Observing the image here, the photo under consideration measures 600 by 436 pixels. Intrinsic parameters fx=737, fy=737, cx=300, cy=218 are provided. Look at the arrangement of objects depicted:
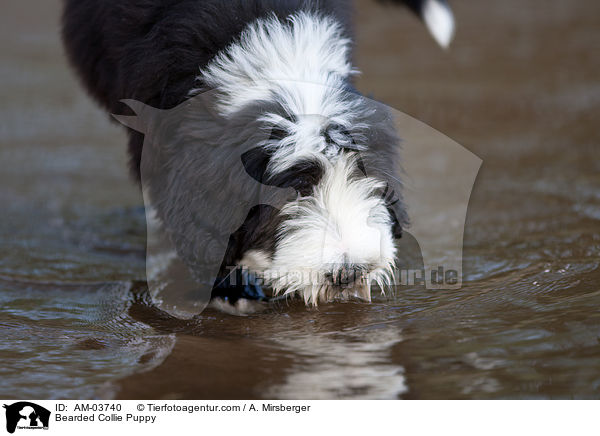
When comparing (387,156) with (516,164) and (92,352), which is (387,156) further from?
(516,164)

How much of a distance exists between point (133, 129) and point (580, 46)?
6.17 metres

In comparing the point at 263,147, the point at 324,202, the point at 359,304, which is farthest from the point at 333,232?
the point at 359,304

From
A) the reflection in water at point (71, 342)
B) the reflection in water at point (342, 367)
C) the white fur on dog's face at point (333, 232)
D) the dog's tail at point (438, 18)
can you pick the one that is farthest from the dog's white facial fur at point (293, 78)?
the dog's tail at point (438, 18)

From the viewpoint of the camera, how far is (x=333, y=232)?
2906 mm

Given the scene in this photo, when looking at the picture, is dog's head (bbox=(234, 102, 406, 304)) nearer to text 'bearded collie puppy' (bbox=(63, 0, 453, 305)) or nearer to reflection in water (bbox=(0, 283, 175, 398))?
text 'bearded collie puppy' (bbox=(63, 0, 453, 305))

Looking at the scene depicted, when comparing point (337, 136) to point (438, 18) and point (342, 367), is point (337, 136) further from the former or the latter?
point (438, 18)

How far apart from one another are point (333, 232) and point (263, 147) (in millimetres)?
462

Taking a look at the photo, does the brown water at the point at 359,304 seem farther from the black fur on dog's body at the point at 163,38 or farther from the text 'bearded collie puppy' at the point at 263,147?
the black fur on dog's body at the point at 163,38

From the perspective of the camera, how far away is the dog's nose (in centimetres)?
297

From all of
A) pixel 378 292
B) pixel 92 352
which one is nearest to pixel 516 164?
pixel 378 292

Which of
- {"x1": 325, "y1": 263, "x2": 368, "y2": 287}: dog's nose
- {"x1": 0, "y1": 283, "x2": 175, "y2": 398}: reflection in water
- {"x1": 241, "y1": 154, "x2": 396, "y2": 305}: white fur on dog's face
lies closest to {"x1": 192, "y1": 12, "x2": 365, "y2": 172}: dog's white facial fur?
{"x1": 241, "y1": 154, "x2": 396, "y2": 305}: white fur on dog's face

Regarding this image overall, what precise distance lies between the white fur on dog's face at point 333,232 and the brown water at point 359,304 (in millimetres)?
327

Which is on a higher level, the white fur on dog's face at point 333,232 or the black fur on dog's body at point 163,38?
the black fur on dog's body at point 163,38
